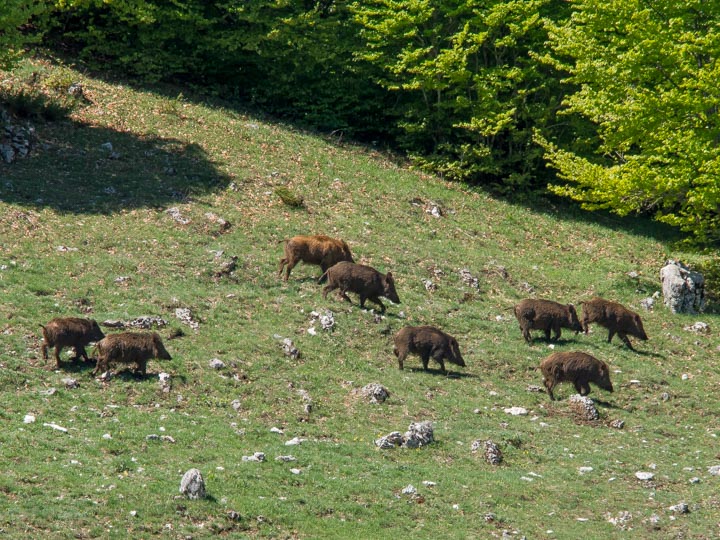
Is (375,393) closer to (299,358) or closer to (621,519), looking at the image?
(299,358)

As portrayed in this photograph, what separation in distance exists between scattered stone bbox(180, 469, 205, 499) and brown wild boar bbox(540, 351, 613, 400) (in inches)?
347

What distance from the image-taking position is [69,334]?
16.6m

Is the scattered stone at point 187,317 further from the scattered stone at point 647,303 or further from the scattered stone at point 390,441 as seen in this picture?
the scattered stone at point 647,303

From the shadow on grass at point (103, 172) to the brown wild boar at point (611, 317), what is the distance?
11768 mm

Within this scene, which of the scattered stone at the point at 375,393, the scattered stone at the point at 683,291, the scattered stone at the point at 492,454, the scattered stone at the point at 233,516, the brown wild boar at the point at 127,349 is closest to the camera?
the scattered stone at the point at 233,516

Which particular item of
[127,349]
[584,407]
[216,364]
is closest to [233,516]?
[127,349]

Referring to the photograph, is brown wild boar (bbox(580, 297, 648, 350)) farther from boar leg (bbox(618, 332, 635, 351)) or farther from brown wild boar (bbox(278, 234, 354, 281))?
brown wild boar (bbox(278, 234, 354, 281))

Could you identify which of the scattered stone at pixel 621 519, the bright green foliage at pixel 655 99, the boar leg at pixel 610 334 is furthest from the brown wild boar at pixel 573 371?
the bright green foliage at pixel 655 99

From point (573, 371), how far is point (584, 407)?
82cm

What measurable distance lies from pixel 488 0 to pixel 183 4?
11810 millimetres

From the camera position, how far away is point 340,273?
22.0m

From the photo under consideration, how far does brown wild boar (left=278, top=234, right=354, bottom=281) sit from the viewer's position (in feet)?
Answer: 75.7

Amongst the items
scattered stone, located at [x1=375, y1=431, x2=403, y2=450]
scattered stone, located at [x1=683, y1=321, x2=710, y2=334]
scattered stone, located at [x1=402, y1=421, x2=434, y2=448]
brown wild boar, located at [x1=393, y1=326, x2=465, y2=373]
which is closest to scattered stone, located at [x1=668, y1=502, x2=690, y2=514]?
scattered stone, located at [x1=402, y1=421, x2=434, y2=448]

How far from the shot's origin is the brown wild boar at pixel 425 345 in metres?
19.6
